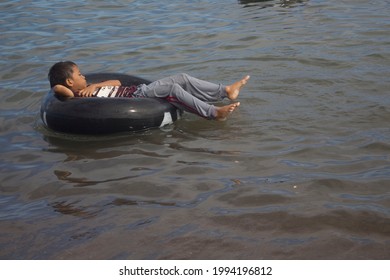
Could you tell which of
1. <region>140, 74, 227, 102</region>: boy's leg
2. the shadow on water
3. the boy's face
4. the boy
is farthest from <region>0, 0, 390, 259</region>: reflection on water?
the shadow on water

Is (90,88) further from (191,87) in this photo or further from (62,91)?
(191,87)

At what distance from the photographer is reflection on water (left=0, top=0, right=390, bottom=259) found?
4070 mm

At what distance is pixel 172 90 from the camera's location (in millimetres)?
6648

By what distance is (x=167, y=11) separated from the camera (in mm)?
13328

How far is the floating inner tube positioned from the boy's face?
0.23 metres

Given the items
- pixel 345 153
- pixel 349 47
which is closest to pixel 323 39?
pixel 349 47

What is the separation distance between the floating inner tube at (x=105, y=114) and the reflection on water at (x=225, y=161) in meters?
0.14

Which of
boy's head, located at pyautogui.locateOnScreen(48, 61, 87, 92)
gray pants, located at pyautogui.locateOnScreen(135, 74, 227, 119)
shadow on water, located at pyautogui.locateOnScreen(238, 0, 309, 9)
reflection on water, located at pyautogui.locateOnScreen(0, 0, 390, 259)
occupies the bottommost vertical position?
reflection on water, located at pyautogui.locateOnScreen(0, 0, 390, 259)

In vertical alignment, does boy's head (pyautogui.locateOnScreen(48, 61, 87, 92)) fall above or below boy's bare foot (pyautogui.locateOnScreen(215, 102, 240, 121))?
above

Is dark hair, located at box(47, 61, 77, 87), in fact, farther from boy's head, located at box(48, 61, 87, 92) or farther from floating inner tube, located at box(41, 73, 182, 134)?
floating inner tube, located at box(41, 73, 182, 134)

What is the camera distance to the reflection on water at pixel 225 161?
4070 mm

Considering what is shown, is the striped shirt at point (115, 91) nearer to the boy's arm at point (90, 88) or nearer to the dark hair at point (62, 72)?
the boy's arm at point (90, 88)
